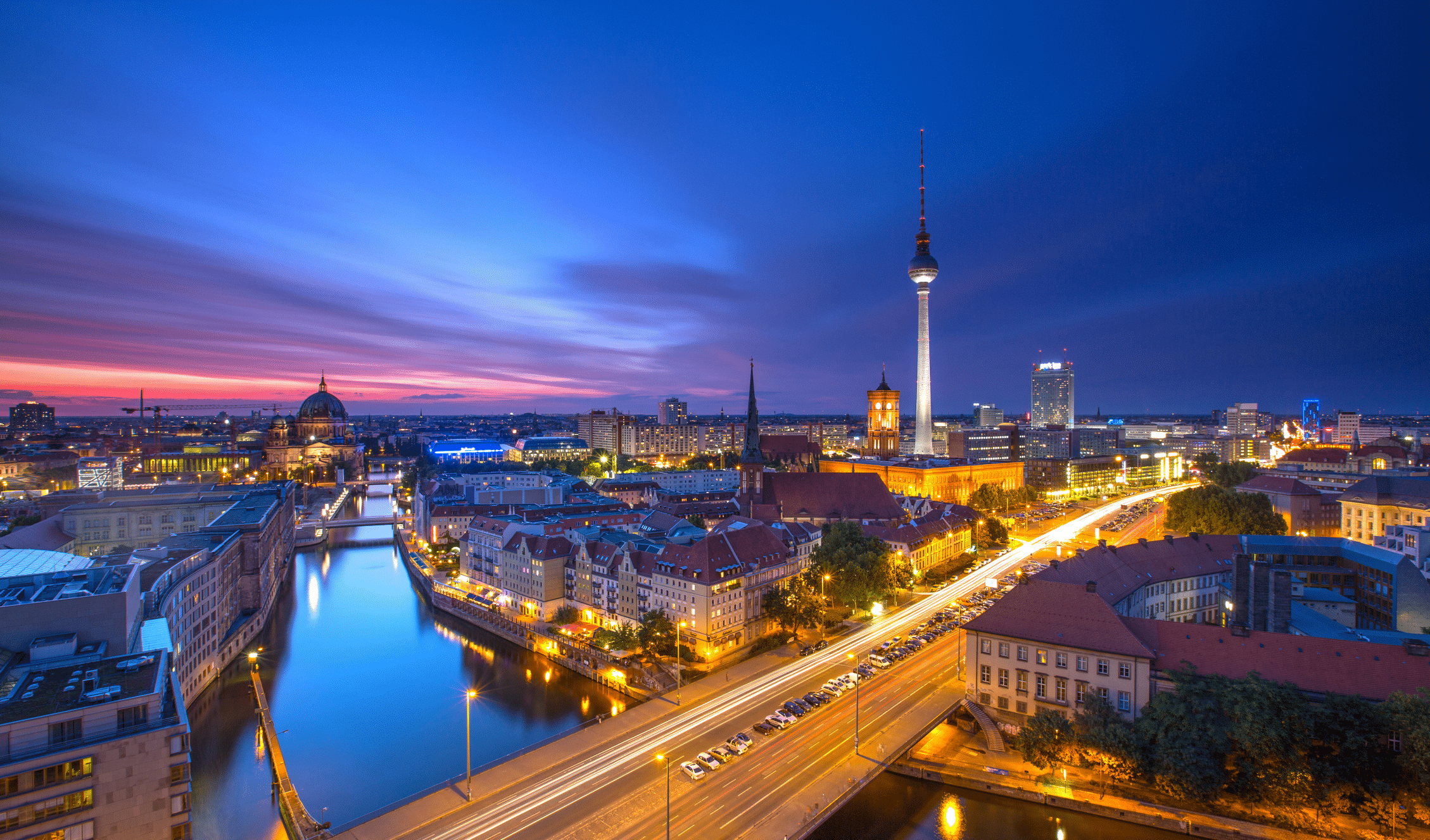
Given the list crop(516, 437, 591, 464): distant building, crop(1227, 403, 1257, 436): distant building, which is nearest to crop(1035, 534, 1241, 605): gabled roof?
crop(516, 437, 591, 464): distant building

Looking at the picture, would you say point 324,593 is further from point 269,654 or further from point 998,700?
point 998,700

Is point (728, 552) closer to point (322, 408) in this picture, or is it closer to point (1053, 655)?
point (1053, 655)

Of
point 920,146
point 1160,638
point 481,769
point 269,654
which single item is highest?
point 920,146

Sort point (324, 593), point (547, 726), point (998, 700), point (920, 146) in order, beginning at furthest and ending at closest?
point (920, 146) < point (324, 593) < point (547, 726) < point (998, 700)

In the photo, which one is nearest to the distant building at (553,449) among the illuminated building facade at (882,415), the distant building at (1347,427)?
the illuminated building facade at (882,415)

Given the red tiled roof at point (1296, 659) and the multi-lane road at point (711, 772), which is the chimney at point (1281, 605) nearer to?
the red tiled roof at point (1296, 659)

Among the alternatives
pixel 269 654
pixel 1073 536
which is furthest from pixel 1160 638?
pixel 269 654

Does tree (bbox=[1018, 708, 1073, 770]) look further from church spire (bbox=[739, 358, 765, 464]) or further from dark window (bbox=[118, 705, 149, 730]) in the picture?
church spire (bbox=[739, 358, 765, 464])
